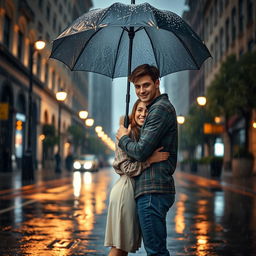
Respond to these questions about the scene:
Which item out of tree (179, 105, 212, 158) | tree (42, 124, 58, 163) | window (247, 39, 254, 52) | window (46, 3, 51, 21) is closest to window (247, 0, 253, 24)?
window (247, 39, 254, 52)

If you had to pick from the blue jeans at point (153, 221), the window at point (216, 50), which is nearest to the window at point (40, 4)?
the window at point (216, 50)

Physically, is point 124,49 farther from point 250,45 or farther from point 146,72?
point 250,45

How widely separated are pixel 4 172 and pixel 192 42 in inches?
1145

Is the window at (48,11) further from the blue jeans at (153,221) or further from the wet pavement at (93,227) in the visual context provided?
the blue jeans at (153,221)

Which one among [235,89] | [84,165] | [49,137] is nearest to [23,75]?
[49,137]

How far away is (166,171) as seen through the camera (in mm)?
3506

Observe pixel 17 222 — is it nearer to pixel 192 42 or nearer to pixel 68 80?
pixel 192 42

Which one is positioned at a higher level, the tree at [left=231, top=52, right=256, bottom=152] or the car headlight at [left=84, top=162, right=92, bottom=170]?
the tree at [left=231, top=52, right=256, bottom=152]

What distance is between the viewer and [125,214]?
352cm

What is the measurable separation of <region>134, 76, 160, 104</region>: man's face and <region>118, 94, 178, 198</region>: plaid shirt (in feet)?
0.36

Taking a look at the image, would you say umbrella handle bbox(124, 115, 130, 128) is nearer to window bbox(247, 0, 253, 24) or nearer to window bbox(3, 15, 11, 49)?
window bbox(3, 15, 11, 49)

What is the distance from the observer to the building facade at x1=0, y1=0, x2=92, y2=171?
33219 mm

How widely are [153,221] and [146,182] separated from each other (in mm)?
270

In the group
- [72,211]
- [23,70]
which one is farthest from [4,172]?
[72,211]
